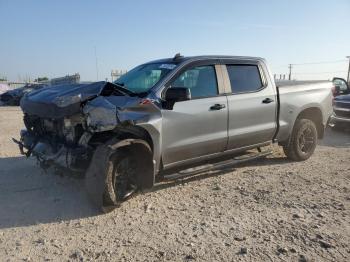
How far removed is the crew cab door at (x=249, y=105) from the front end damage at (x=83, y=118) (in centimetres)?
158

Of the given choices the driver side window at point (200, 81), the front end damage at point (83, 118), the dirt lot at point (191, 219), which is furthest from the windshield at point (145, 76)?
the dirt lot at point (191, 219)

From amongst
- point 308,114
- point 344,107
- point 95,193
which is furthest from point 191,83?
point 344,107

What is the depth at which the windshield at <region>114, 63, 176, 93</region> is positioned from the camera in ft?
18.1

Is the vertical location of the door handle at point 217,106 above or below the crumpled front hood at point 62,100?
below

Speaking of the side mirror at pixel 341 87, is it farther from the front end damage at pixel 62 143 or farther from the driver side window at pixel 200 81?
the front end damage at pixel 62 143

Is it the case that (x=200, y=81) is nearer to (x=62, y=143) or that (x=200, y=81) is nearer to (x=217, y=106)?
(x=217, y=106)

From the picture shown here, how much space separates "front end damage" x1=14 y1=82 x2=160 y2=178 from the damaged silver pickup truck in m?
0.01

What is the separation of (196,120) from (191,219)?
60.1 inches

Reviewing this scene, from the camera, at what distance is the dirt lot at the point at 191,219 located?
3.77m

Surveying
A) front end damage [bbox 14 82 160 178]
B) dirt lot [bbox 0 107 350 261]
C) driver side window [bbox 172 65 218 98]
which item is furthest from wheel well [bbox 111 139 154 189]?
driver side window [bbox 172 65 218 98]

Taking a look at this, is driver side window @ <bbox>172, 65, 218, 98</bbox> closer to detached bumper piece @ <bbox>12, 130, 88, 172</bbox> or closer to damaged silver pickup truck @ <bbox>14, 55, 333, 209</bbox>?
damaged silver pickup truck @ <bbox>14, 55, 333, 209</bbox>

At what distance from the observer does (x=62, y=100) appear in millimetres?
4836

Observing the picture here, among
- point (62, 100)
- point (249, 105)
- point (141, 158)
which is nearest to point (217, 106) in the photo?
point (249, 105)

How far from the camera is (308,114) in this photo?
7.62m
